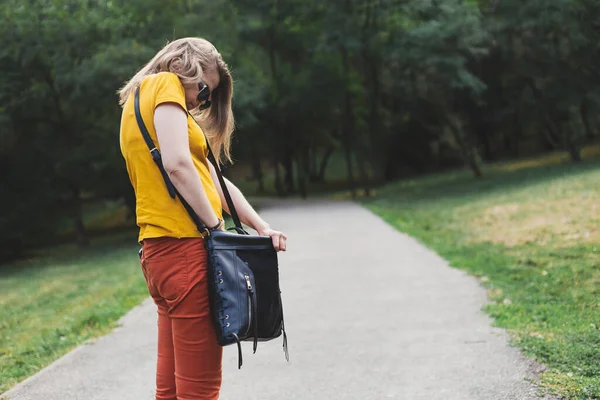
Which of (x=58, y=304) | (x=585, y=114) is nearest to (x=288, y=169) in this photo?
(x=585, y=114)

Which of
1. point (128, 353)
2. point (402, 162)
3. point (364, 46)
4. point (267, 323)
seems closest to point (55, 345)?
point (128, 353)

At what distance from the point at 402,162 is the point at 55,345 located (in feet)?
134

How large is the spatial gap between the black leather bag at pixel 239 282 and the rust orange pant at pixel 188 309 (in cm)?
4

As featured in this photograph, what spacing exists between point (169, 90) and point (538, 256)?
8.06 meters

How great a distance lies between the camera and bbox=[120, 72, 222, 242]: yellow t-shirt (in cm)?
289

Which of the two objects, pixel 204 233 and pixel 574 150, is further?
pixel 574 150

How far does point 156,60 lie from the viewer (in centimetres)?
306

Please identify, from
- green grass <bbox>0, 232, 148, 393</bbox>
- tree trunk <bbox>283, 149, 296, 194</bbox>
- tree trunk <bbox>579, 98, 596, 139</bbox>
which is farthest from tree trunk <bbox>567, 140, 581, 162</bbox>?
green grass <bbox>0, 232, 148, 393</bbox>

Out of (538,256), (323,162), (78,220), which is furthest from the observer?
(323,162)

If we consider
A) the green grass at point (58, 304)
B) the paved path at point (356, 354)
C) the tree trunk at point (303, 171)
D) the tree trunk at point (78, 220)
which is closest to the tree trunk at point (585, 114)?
the tree trunk at point (303, 171)

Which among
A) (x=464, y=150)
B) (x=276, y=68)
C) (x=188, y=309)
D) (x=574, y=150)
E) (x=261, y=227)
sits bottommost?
(x=574, y=150)

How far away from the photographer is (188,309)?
2.91 m

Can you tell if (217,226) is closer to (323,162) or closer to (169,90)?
(169,90)

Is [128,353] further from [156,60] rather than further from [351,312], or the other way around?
[156,60]
